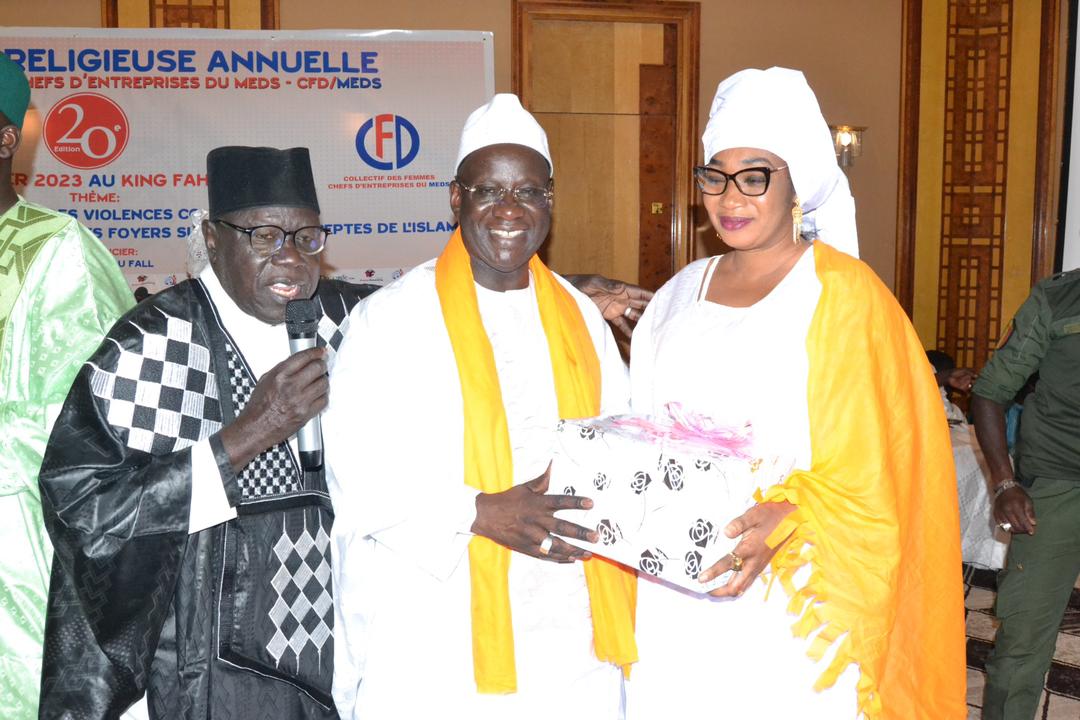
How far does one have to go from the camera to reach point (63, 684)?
2248mm

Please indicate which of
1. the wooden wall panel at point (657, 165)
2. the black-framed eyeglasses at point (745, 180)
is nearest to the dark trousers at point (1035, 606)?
the black-framed eyeglasses at point (745, 180)

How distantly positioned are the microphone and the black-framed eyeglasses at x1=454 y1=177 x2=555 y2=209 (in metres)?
0.47

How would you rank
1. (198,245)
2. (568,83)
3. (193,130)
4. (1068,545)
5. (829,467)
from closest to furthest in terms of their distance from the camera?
(829,467), (198,245), (1068,545), (193,130), (568,83)

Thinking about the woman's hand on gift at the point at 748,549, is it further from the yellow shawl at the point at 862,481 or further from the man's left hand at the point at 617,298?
the man's left hand at the point at 617,298

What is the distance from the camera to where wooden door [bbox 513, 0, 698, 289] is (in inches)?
339

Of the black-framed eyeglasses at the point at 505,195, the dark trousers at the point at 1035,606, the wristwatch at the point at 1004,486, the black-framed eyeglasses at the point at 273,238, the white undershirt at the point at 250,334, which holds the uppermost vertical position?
the black-framed eyeglasses at the point at 505,195

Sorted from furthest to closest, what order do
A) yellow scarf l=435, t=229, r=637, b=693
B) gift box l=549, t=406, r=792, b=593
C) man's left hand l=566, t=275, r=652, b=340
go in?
1. man's left hand l=566, t=275, r=652, b=340
2. yellow scarf l=435, t=229, r=637, b=693
3. gift box l=549, t=406, r=792, b=593

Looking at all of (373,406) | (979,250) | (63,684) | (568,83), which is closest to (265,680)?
(63,684)

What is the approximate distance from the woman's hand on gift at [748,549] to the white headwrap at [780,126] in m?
0.70

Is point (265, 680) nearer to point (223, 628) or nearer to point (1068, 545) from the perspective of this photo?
point (223, 628)

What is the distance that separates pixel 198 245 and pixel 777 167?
1857mm

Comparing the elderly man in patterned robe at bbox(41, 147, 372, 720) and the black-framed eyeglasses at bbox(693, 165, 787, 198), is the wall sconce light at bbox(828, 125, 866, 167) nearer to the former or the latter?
the black-framed eyeglasses at bbox(693, 165, 787, 198)

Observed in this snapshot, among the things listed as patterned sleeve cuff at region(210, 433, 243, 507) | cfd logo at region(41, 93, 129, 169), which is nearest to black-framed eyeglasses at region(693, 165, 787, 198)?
patterned sleeve cuff at region(210, 433, 243, 507)

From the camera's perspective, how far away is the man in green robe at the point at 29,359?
7.81ft
